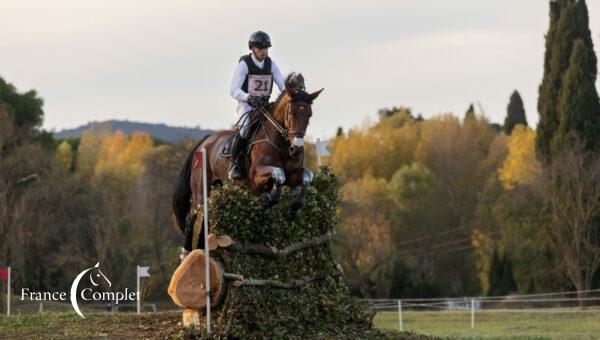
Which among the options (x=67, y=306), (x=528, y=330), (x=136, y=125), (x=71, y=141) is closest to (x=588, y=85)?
(x=528, y=330)

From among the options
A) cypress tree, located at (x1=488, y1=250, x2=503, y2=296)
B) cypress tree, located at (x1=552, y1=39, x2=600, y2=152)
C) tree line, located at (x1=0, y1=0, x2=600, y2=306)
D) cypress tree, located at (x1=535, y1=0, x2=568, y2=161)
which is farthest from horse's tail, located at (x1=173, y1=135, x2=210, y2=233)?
cypress tree, located at (x1=488, y1=250, x2=503, y2=296)

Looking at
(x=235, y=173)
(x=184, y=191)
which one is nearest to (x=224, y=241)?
(x=235, y=173)

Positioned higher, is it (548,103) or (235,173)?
(548,103)

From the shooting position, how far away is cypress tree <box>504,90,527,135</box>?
8894cm

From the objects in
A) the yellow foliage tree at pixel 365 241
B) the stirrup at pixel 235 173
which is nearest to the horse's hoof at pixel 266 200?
the stirrup at pixel 235 173

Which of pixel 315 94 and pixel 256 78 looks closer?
pixel 315 94

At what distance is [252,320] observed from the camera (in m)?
13.0

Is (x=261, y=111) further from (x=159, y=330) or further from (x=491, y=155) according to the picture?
(x=491, y=155)

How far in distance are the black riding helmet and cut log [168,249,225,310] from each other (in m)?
3.04

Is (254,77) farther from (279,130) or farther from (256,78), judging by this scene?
(279,130)

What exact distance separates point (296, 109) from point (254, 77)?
165cm

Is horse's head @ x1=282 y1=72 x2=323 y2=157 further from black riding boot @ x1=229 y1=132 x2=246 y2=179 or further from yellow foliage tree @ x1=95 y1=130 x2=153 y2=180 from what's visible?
yellow foliage tree @ x1=95 y1=130 x2=153 y2=180

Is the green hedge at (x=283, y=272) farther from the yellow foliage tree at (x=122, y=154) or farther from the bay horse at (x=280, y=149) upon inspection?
the yellow foliage tree at (x=122, y=154)

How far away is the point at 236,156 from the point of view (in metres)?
14.1
